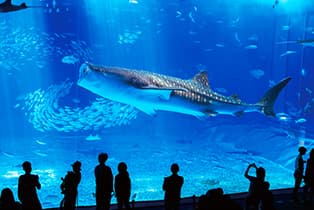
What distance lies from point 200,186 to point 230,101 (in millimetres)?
3066

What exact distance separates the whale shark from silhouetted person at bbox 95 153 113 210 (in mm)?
1259

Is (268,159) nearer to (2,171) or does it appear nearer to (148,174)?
(148,174)

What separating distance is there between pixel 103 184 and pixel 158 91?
1.82 meters

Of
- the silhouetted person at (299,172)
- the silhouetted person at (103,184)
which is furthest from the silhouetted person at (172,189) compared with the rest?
the silhouetted person at (299,172)

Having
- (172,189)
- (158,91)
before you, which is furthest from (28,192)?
(158,91)

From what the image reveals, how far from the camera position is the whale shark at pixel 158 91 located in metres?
4.68

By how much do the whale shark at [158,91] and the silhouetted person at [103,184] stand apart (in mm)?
1259

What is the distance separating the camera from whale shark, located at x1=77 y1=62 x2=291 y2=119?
468 centimetres

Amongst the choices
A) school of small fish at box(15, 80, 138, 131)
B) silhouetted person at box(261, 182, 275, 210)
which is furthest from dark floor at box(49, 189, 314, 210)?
school of small fish at box(15, 80, 138, 131)

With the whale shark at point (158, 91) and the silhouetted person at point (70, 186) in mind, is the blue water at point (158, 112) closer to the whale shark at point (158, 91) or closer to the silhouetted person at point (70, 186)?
the whale shark at point (158, 91)

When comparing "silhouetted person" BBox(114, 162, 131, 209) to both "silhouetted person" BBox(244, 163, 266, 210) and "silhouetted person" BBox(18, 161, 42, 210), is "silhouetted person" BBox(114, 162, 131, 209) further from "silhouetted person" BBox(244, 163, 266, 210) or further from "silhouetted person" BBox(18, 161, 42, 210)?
"silhouetted person" BBox(244, 163, 266, 210)

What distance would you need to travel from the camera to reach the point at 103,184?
3758mm

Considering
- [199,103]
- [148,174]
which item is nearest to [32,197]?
A: [199,103]

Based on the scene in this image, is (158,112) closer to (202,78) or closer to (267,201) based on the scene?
(202,78)
